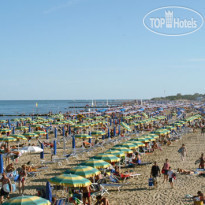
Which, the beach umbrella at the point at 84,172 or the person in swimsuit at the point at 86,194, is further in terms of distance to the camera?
the beach umbrella at the point at 84,172

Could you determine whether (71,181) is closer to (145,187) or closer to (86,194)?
(86,194)

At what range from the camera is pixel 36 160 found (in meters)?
16.2

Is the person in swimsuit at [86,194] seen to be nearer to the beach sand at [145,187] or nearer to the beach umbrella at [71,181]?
the beach umbrella at [71,181]

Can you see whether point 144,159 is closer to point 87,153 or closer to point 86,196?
point 87,153

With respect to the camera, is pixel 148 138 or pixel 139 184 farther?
pixel 148 138

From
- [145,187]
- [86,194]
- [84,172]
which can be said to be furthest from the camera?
[145,187]

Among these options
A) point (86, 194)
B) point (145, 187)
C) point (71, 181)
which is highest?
point (71, 181)

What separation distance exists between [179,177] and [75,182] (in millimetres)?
6165

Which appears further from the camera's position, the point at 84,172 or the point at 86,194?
the point at 84,172

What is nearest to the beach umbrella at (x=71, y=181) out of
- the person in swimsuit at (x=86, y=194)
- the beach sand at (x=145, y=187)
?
the person in swimsuit at (x=86, y=194)

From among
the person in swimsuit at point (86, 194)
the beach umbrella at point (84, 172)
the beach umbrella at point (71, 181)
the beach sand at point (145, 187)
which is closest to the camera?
the beach umbrella at point (71, 181)

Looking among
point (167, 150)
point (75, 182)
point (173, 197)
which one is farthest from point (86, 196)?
point (167, 150)

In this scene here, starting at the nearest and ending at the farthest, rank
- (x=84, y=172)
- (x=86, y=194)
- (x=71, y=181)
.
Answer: (x=71, y=181) → (x=86, y=194) → (x=84, y=172)

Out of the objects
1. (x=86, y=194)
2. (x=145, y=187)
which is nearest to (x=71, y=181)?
(x=86, y=194)
